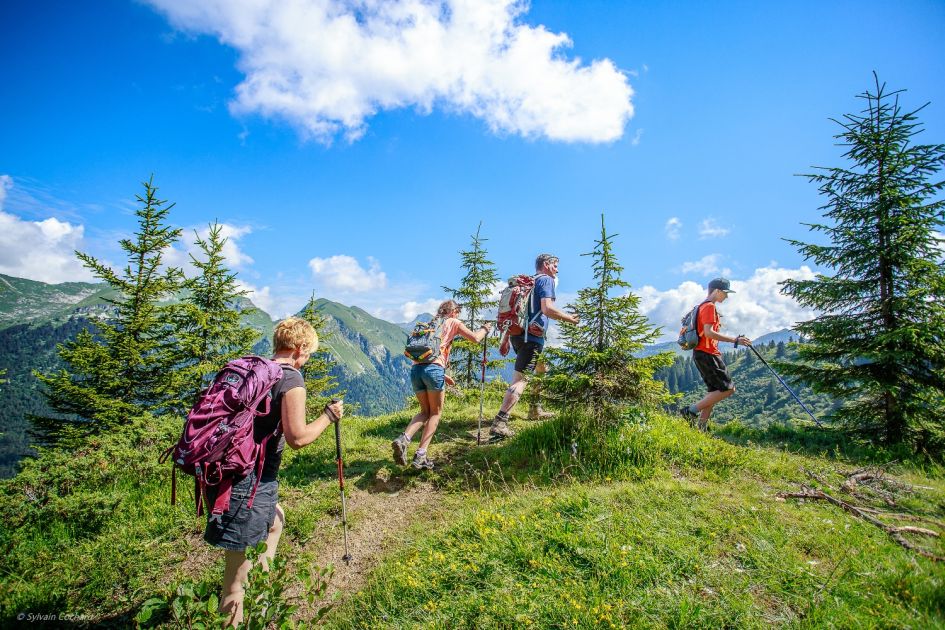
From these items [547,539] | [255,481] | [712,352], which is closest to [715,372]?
[712,352]

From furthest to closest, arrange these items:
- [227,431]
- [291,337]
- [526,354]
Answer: [526,354], [291,337], [227,431]

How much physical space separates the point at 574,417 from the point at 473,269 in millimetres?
9701

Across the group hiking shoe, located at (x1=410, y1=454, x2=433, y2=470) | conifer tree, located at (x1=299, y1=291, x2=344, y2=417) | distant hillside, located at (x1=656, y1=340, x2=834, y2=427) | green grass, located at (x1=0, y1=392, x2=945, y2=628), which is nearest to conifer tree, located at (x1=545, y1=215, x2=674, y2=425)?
green grass, located at (x1=0, y1=392, x2=945, y2=628)

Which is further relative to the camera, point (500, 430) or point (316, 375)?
point (316, 375)

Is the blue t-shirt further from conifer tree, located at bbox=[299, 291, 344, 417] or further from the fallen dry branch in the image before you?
conifer tree, located at bbox=[299, 291, 344, 417]

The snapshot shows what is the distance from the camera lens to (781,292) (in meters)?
10.4

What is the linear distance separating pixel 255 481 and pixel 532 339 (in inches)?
207

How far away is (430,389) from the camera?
619 centimetres

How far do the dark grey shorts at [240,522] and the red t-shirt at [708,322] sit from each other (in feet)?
26.3

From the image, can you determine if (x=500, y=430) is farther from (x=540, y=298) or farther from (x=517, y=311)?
(x=540, y=298)

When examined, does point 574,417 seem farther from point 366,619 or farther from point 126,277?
point 126,277

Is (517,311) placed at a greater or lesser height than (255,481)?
greater

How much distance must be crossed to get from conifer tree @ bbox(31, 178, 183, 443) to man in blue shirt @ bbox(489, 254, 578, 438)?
12.0 m

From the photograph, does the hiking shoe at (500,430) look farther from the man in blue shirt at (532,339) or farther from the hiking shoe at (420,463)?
the hiking shoe at (420,463)
